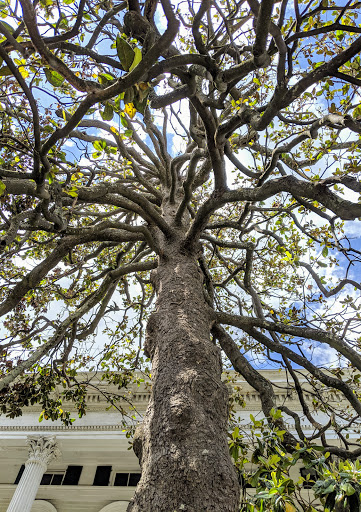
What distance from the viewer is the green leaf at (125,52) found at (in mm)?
2006

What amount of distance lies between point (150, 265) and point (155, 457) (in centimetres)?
321

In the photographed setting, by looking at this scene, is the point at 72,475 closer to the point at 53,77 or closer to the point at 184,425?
the point at 184,425

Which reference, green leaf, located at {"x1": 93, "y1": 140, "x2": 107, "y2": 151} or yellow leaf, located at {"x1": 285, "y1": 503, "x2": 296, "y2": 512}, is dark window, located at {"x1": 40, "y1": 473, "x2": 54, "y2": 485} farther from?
green leaf, located at {"x1": 93, "y1": 140, "x2": 107, "y2": 151}

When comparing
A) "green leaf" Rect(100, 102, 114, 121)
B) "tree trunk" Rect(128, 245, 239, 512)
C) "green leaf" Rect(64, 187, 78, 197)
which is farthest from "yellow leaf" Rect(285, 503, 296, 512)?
"green leaf" Rect(64, 187, 78, 197)

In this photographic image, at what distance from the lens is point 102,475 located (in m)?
11.4

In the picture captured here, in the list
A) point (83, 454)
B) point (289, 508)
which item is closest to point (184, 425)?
point (289, 508)

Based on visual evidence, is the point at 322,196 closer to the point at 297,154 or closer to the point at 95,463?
the point at 297,154

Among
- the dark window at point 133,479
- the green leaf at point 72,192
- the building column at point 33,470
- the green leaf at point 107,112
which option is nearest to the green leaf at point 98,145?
the green leaf at point 72,192

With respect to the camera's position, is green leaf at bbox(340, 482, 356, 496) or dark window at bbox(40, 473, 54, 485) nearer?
green leaf at bbox(340, 482, 356, 496)

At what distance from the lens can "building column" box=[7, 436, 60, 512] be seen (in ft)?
29.0

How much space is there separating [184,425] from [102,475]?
36.8 feet

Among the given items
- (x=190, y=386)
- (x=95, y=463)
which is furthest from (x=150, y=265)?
(x=95, y=463)

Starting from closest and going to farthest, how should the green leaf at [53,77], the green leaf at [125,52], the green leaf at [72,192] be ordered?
the green leaf at [125,52], the green leaf at [53,77], the green leaf at [72,192]

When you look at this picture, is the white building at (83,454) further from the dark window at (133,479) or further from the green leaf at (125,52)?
the green leaf at (125,52)
